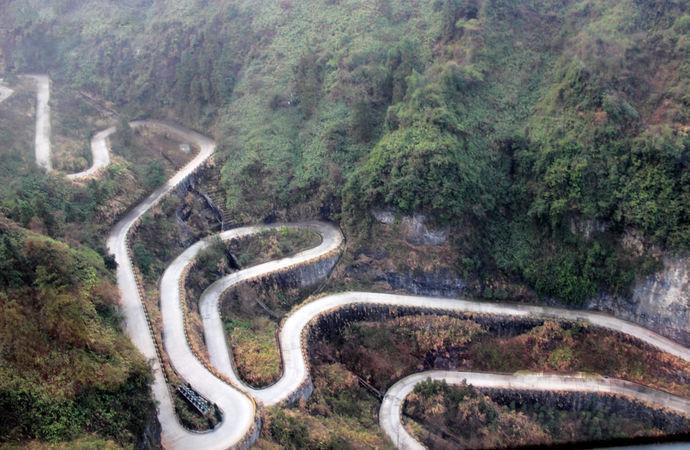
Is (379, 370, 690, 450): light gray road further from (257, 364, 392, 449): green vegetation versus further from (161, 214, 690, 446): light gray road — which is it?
(257, 364, 392, 449): green vegetation

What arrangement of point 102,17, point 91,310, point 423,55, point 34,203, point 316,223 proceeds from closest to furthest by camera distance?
1. point 91,310
2. point 34,203
3. point 316,223
4. point 423,55
5. point 102,17

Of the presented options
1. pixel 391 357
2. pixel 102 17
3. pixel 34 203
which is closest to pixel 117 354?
pixel 34 203

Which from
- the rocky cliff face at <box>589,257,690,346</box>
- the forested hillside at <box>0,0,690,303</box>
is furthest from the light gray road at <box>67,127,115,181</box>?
the rocky cliff face at <box>589,257,690,346</box>

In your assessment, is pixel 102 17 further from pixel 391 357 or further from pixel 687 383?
pixel 687 383

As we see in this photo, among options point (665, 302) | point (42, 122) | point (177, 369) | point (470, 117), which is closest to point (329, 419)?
point (177, 369)

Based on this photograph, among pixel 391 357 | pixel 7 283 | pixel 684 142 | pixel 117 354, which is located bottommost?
pixel 391 357

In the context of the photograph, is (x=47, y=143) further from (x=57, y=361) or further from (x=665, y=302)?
(x=665, y=302)

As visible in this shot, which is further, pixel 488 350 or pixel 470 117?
pixel 470 117
